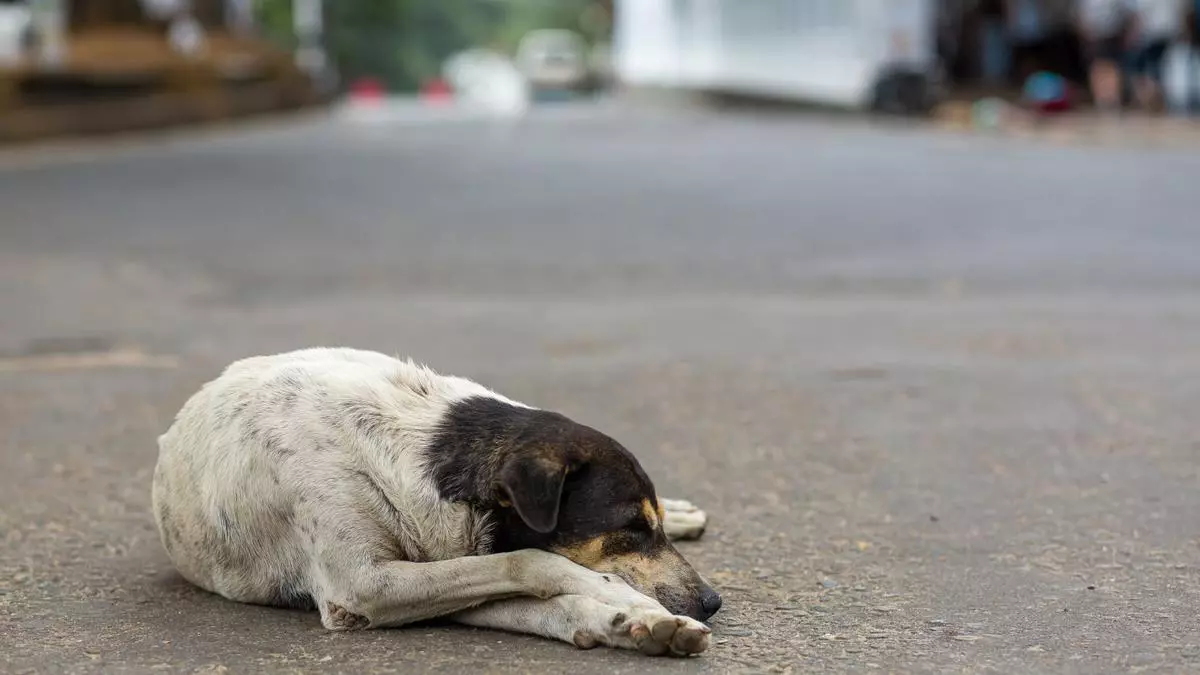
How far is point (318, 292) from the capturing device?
1050cm

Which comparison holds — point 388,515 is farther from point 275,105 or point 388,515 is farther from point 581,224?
point 275,105

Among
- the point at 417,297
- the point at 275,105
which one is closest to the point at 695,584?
the point at 417,297

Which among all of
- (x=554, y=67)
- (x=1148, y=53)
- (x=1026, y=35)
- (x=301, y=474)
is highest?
(x=301, y=474)

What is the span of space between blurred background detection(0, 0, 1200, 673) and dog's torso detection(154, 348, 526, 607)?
15cm

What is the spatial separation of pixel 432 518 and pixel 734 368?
3.95 meters

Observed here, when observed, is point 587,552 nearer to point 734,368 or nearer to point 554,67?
point 734,368

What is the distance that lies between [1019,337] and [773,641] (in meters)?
4.96

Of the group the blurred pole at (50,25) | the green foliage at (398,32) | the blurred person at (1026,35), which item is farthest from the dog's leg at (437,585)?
the green foliage at (398,32)

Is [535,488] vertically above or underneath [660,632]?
above

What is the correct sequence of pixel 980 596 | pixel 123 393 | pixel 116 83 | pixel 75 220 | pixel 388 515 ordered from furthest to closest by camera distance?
1. pixel 116 83
2. pixel 75 220
3. pixel 123 393
4. pixel 980 596
5. pixel 388 515

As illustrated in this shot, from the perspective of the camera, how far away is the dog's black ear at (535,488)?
4.02m

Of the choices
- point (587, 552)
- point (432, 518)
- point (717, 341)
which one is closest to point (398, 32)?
point (717, 341)

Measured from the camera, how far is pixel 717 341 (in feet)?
28.8

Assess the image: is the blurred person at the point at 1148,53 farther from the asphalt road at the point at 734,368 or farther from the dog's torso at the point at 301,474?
the dog's torso at the point at 301,474
